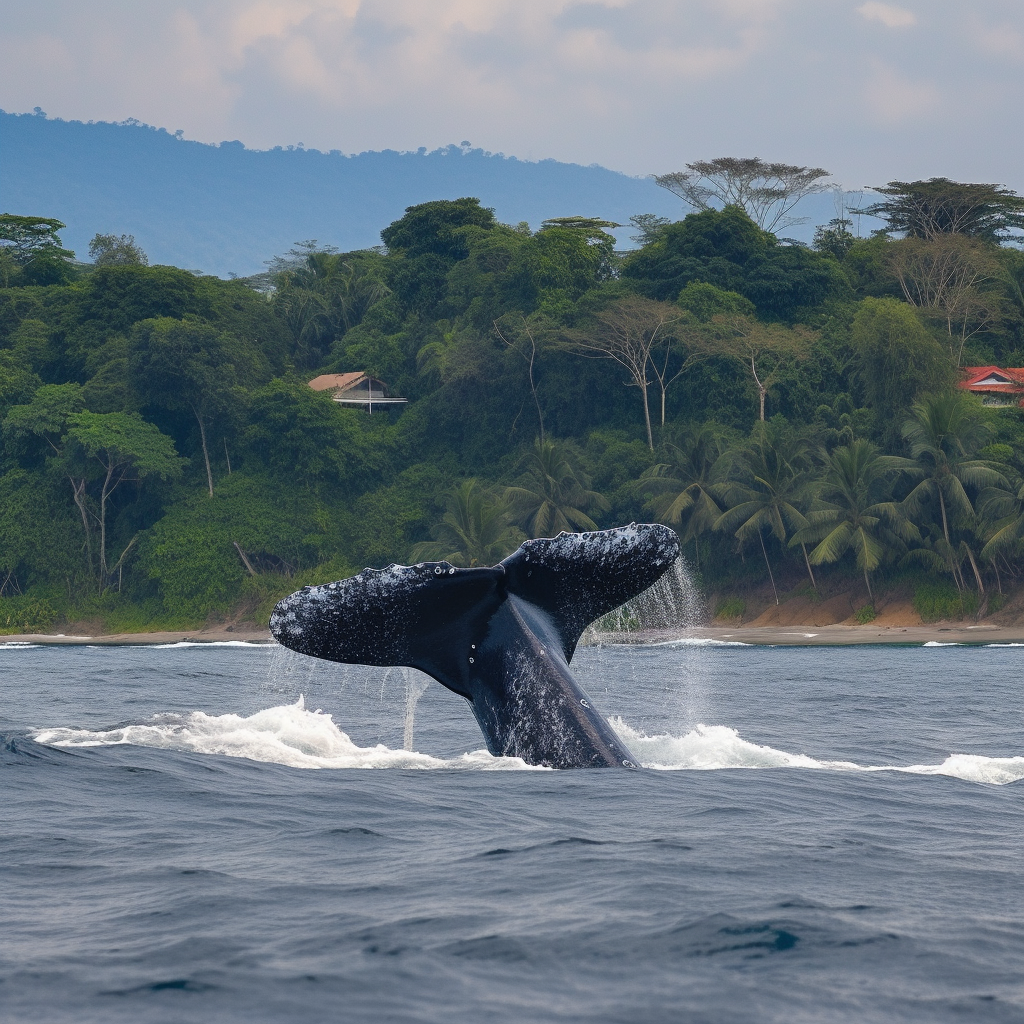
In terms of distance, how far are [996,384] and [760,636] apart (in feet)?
49.2

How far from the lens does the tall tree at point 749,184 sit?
226 feet

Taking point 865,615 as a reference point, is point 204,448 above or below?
above

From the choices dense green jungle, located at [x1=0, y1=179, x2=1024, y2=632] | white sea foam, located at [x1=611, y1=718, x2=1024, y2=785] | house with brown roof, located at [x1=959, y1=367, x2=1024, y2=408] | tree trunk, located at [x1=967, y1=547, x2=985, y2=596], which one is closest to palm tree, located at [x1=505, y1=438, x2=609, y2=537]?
dense green jungle, located at [x1=0, y1=179, x2=1024, y2=632]

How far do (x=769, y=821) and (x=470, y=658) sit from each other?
1.84 meters

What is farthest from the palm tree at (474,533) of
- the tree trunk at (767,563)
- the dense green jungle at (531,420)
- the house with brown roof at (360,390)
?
the house with brown roof at (360,390)

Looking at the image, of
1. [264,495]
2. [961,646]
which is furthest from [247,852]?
[264,495]

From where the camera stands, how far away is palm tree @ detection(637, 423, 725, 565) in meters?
46.6

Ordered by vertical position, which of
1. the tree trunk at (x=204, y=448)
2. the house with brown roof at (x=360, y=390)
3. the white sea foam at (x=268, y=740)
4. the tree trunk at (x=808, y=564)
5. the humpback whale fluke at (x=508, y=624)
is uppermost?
the house with brown roof at (x=360, y=390)

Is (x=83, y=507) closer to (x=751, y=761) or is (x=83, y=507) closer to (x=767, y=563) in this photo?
(x=767, y=563)

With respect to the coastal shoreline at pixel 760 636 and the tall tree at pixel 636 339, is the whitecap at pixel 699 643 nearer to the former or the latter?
the coastal shoreline at pixel 760 636

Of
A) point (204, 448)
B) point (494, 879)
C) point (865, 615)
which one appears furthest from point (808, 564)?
point (494, 879)

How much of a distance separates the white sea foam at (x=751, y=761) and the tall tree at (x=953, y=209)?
5305 cm

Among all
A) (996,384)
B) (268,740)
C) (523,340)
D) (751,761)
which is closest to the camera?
(751,761)

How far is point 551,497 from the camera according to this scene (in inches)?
1908
